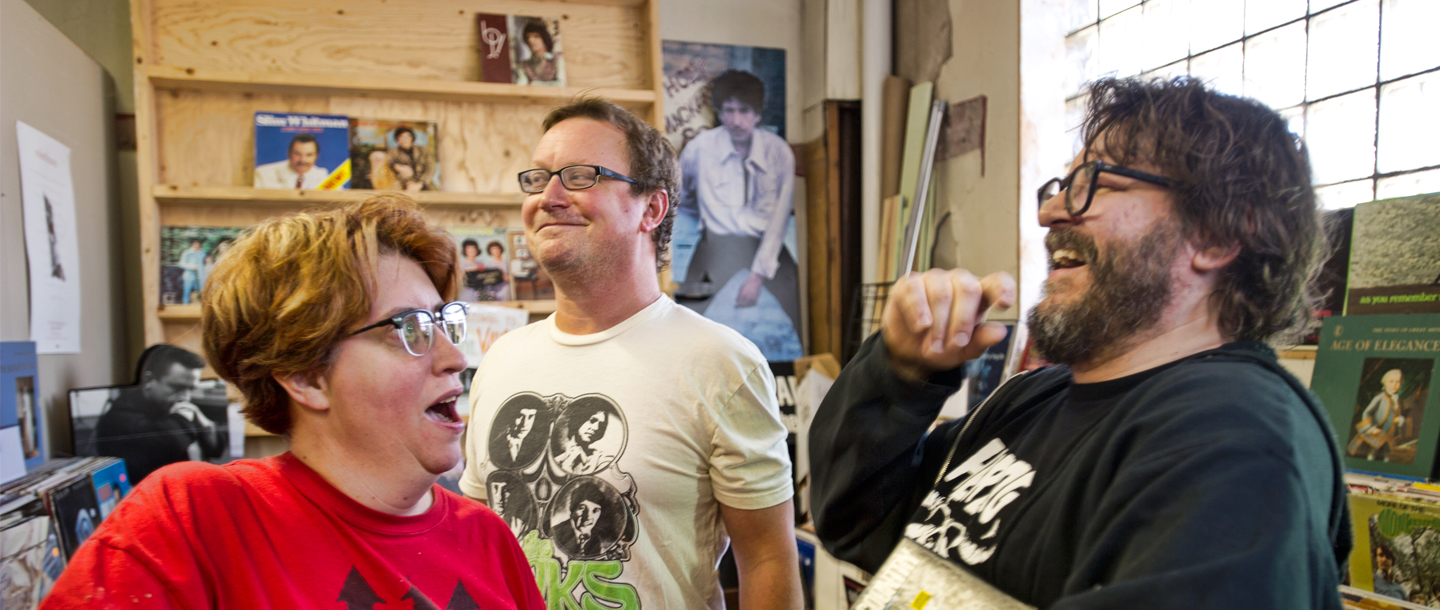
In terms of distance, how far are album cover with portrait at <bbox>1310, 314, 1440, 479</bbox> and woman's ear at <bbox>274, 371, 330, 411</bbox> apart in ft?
6.85

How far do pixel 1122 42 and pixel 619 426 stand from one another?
2.53m

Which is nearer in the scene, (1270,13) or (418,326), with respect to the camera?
(418,326)

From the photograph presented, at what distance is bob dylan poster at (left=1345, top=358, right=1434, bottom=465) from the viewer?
170 centimetres

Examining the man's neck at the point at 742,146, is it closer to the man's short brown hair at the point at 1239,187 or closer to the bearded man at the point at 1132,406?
the bearded man at the point at 1132,406

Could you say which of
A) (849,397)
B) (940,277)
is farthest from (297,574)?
(940,277)

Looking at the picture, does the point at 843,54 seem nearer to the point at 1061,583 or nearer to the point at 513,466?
the point at 513,466

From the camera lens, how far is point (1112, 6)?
3.02 metres

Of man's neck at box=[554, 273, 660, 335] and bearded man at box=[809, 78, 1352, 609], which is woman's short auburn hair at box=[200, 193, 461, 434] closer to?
man's neck at box=[554, 273, 660, 335]

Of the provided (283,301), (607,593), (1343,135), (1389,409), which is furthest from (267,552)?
(1343,135)

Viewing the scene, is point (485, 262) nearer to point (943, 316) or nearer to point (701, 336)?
point (701, 336)

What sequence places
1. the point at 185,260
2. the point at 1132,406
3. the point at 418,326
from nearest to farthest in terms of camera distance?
1. the point at 1132,406
2. the point at 418,326
3. the point at 185,260

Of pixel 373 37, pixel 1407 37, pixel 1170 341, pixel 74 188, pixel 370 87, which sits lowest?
pixel 1170 341

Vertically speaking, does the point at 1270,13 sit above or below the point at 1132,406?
above

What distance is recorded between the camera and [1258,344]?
3.12 feet
